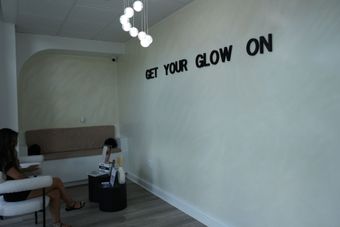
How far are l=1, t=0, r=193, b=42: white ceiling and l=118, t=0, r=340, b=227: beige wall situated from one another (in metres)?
0.33

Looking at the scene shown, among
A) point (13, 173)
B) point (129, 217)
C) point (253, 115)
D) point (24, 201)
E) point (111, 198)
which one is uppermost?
point (253, 115)

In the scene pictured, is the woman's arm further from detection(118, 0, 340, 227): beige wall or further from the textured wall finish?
detection(118, 0, 340, 227): beige wall

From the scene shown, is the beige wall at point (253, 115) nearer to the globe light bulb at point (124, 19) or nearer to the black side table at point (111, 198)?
the black side table at point (111, 198)

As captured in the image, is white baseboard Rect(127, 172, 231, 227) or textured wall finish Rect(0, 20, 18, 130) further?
textured wall finish Rect(0, 20, 18, 130)

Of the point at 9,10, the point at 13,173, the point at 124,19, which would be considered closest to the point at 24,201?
the point at 13,173

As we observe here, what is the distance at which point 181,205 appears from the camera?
11.5 feet

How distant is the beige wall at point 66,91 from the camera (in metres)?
4.90

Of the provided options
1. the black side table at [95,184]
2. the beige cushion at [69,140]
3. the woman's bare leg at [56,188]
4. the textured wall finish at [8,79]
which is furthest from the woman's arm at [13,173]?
the beige cushion at [69,140]

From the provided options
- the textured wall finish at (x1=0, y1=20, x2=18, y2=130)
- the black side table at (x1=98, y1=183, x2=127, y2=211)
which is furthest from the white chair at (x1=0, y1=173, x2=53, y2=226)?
the textured wall finish at (x1=0, y1=20, x2=18, y2=130)

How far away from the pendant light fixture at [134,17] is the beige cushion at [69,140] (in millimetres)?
2444

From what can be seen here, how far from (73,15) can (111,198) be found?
2.58m

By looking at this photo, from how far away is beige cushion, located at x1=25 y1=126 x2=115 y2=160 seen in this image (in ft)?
15.9

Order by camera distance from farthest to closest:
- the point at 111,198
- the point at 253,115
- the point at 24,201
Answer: the point at 111,198 → the point at 24,201 → the point at 253,115

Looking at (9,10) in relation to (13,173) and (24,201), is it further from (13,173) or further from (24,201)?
(24,201)
